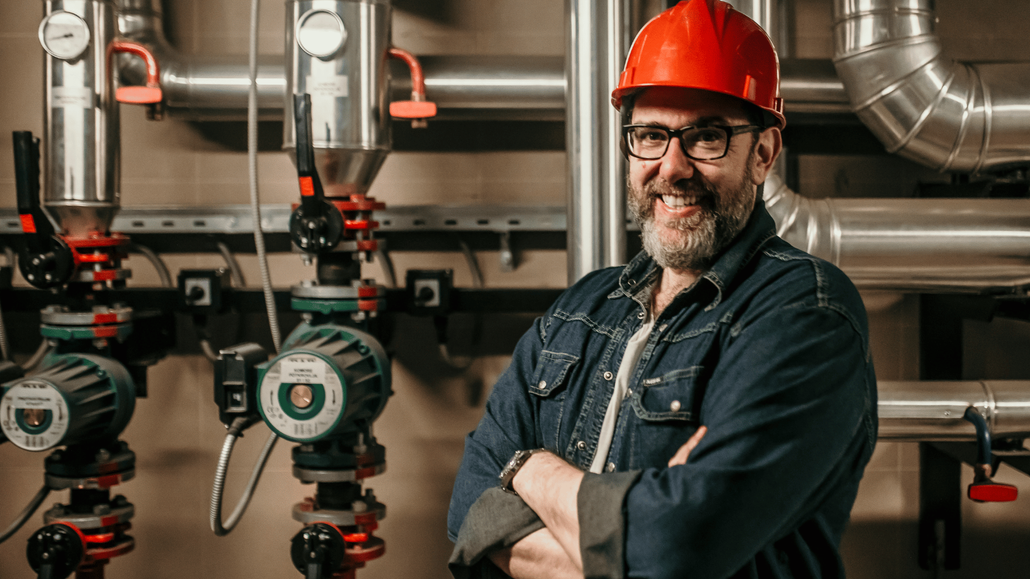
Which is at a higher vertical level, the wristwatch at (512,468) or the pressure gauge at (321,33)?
the pressure gauge at (321,33)

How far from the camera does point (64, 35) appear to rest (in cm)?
167

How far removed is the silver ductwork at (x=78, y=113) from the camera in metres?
1.67

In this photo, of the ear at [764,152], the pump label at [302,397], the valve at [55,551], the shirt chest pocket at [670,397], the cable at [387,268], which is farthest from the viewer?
the cable at [387,268]

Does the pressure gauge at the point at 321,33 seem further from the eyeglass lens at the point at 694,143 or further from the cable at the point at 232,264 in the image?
the eyeglass lens at the point at 694,143

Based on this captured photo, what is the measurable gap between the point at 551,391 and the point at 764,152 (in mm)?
431

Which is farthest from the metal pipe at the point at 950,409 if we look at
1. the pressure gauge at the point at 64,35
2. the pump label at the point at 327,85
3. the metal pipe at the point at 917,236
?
the pressure gauge at the point at 64,35

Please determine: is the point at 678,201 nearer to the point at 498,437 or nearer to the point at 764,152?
the point at 764,152

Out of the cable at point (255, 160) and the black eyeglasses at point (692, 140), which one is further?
the cable at point (255, 160)

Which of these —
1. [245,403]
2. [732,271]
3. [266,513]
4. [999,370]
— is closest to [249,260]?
[245,403]

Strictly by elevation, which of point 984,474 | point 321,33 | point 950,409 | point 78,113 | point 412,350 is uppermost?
point 321,33

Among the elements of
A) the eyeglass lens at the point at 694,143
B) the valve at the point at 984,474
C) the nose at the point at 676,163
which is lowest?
the valve at the point at 984,474

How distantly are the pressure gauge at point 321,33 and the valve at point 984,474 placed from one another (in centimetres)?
163

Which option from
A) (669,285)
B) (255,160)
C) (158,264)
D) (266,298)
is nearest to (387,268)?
(266,298)

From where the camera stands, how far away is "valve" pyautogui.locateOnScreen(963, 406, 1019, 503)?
1551 millimetres
